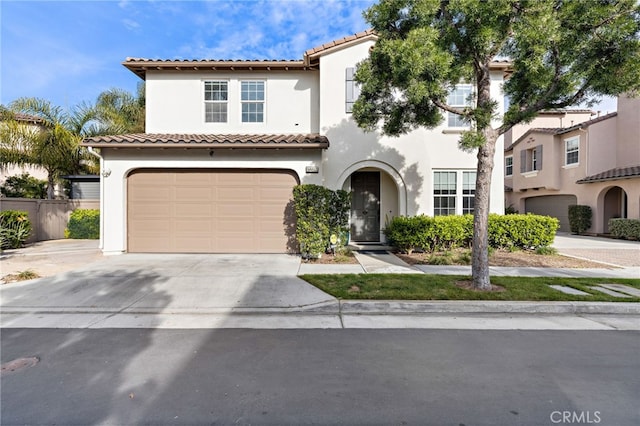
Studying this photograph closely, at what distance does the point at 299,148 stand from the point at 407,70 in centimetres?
490

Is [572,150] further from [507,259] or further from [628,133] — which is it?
[507,259]

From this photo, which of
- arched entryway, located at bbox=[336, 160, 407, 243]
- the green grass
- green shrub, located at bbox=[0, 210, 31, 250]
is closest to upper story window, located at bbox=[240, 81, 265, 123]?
arched entryway, located at bbox=[336, 160, 407, 243]

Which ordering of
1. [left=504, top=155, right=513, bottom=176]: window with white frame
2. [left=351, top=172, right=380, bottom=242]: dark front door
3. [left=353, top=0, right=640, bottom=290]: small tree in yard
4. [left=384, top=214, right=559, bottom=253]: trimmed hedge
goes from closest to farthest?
[left=353, top=0, right=640, bottom=290]: small tree in yard, [left=384, top=214, right=559, bottom=253]: trimmed hedge, [left=351, top=172, right=380, bottom=242]: dark front door, [left=504, top=155, right=513, bottom=176]: window with white frame

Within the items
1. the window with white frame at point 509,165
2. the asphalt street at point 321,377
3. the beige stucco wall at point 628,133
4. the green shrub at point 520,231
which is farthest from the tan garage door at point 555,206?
the asphalt street at point 321,377

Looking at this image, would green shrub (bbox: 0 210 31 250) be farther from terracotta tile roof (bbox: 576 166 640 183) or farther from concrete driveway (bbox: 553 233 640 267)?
terracotta tile roof (bbox: 576 166 640 183)

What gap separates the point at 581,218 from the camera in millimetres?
16828

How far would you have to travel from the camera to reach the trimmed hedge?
10016mm

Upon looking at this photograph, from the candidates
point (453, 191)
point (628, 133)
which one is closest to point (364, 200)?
point (453, 191)

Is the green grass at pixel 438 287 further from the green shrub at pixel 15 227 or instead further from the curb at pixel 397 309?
the green shrub at pixel 15 227

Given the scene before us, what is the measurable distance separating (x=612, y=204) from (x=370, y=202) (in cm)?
1523

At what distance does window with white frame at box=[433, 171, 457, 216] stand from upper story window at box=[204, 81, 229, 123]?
338 inches

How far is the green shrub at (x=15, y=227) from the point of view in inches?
431

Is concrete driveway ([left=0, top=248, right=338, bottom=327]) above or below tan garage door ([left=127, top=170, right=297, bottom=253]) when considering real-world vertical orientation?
below

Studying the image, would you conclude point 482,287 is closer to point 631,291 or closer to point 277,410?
point 631,291
